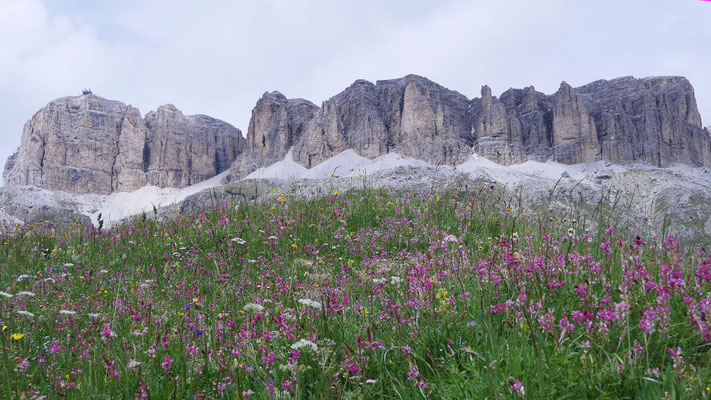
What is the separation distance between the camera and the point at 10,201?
173375 millimetres

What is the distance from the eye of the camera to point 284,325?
3.09 metres

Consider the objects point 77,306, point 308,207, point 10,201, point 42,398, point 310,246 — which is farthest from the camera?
point 10,201

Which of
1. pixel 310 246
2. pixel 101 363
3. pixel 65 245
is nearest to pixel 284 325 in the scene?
pixel 101 363

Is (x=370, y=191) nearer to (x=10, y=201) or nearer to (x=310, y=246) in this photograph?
(x=310, y=246)

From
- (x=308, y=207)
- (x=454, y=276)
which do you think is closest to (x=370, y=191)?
(x=308, y=207)

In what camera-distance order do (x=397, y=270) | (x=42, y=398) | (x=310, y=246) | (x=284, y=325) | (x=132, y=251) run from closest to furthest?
(x=42, y=398) < (x=284, y=325) < (x=397, y=270) < (x=310, y=246) < (x=132, y=251)

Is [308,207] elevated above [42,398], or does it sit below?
above

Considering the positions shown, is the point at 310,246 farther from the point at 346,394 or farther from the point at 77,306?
the point at 346,394

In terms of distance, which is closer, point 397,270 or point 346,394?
point 346,394

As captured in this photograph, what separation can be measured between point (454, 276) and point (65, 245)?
8030 mm

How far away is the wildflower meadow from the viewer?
2119 millimetres

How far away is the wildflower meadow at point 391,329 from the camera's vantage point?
2.12m

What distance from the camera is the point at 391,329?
3225 mm

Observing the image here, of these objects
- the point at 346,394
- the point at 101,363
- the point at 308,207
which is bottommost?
the point at 346,394
